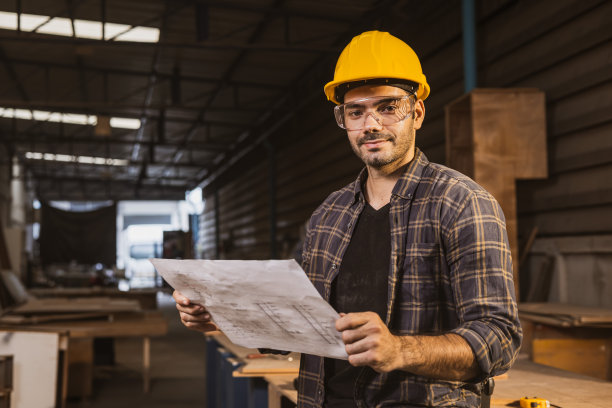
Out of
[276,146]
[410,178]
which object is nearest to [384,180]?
[410,178]

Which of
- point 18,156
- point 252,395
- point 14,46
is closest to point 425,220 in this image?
point 252,395

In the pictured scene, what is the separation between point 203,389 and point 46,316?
1764 millimetres

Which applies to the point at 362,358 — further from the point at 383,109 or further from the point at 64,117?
the point at 64,117

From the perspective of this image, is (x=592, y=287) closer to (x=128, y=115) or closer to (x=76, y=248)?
(x=76, y=248)

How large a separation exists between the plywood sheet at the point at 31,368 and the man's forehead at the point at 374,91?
12.3ft

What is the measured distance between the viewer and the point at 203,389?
6.27 m

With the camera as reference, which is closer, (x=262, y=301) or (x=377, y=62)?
(x=262, y=301)

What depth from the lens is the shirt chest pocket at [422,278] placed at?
129 centimetres

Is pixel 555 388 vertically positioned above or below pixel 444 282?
below

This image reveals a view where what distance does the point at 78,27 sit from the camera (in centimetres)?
895

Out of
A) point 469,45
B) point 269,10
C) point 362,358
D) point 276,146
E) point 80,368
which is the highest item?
point 269,10

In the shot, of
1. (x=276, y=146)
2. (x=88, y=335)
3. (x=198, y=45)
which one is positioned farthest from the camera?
(x=276, y=146)

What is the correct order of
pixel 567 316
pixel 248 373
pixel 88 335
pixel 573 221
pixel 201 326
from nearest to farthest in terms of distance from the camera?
pixel 201 326, pixel 248 373, pixel 567 316, pixel 573 221, pixel 88 335

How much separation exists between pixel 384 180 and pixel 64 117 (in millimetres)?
14843
